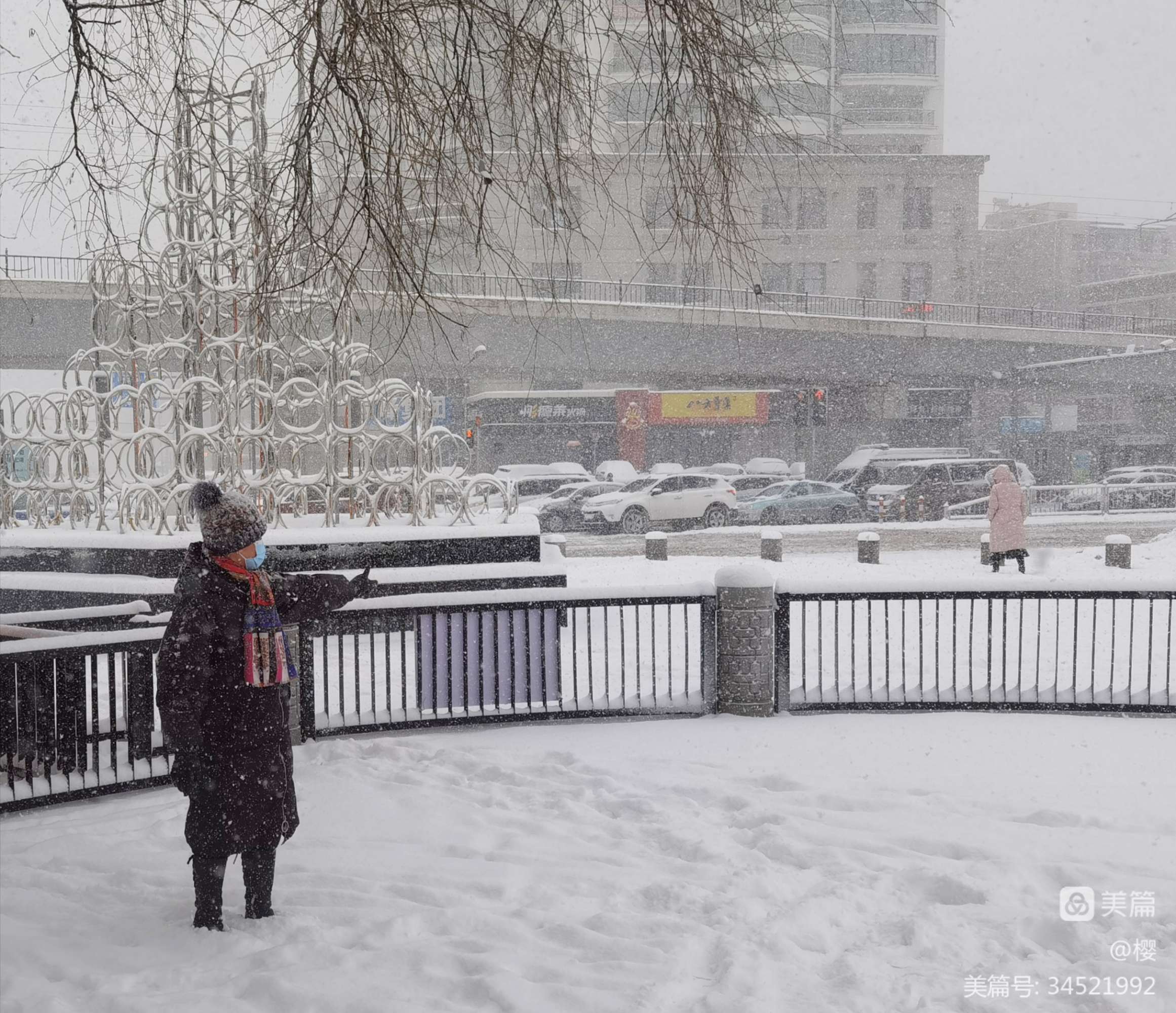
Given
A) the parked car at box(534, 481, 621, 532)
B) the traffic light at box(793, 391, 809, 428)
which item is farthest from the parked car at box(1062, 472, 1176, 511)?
the parked car at box(534, 481, 621, 532)

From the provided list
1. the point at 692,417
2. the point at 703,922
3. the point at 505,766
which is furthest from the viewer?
the point at 692,417

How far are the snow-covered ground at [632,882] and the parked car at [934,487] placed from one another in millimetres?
→ 24798

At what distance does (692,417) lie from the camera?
148 feet

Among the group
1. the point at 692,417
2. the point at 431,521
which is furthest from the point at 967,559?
the point at 692,417

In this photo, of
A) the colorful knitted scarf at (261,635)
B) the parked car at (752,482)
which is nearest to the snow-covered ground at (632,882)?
the colorful knitted scarf at (261,635)

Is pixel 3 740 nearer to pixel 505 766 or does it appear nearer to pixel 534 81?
pixel 505 766

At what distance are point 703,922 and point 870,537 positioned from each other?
1639 centimetres

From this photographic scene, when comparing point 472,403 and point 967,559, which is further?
point 472,403

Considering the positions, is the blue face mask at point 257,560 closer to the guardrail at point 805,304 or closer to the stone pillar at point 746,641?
the stone pillar at point 746,641

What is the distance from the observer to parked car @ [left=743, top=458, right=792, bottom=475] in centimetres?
3834

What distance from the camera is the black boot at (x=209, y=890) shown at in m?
4.48

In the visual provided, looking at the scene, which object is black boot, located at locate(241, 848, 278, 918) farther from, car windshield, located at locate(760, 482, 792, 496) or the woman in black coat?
car windshield, located at locate(760, 482, 792, 496)

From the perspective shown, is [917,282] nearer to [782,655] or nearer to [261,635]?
[782,655]

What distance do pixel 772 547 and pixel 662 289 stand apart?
28.8m
